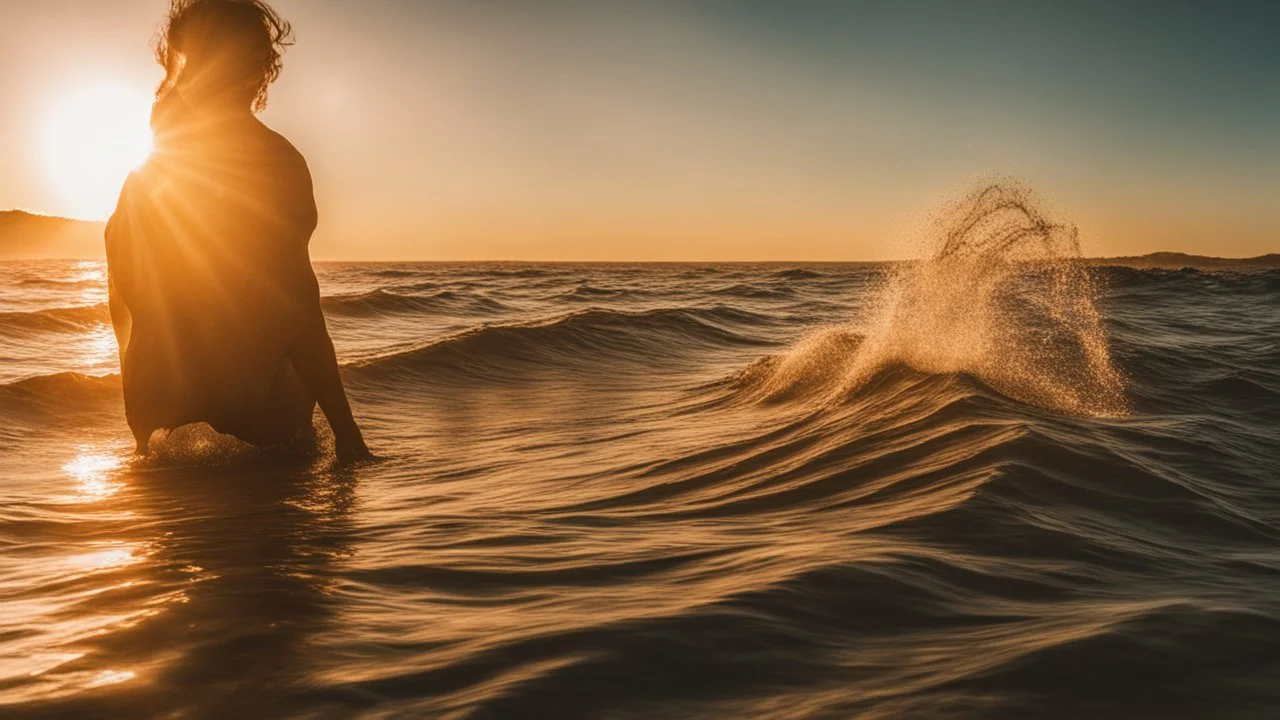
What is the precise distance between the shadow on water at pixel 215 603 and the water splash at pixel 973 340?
4794mm

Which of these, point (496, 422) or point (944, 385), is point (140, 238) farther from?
point (944, 385)

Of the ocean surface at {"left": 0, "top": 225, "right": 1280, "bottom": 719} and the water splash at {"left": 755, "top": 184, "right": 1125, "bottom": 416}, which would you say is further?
the water splash at {"left": 755, "top": 184, "right": 1125, "bottom": 416}

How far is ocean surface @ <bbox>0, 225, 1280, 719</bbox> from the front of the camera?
2391 millimetres

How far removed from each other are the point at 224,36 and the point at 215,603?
4061 millimetres

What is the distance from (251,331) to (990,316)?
632cm

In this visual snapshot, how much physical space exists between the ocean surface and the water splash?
0.20 ft

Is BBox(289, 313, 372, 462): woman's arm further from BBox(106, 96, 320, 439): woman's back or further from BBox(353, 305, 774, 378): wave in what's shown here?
BBox(353, 305, 774, 378): wave

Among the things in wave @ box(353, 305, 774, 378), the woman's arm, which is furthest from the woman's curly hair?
wave @ box(353, 305, 774, 378)

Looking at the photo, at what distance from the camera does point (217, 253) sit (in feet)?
19.1

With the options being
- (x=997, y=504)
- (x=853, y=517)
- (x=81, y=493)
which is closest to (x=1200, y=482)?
(x=997, y=504)

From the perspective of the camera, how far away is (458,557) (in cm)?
375

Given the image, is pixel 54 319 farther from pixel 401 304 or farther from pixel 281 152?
pixel 281 152

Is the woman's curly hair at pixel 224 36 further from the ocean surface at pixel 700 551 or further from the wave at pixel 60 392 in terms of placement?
the wave at pixel 60 392

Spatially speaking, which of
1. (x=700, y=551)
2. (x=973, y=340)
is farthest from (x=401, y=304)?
Result: (x=700, y=551)
